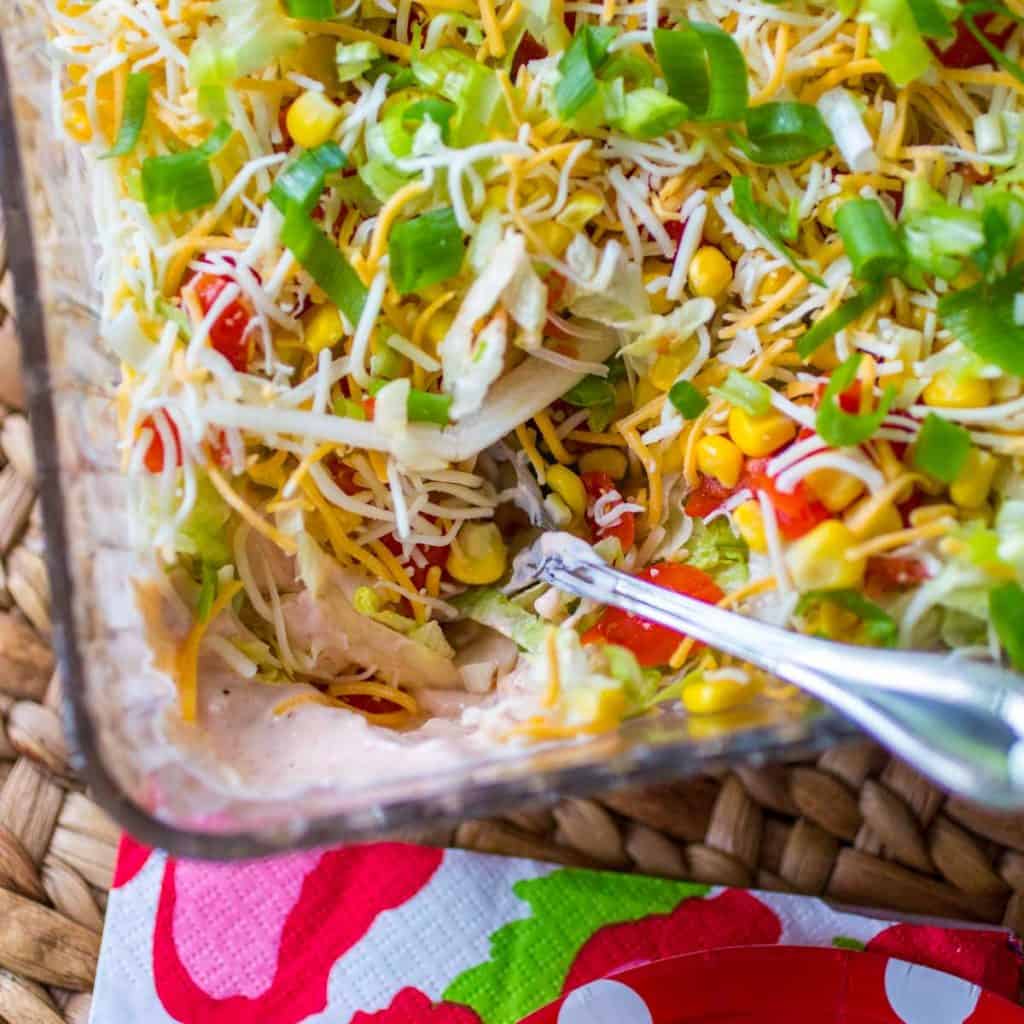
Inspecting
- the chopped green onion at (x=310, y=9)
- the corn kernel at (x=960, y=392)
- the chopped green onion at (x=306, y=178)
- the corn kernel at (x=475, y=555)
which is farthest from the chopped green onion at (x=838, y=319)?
the chopped green onion at (x=310, y=9)

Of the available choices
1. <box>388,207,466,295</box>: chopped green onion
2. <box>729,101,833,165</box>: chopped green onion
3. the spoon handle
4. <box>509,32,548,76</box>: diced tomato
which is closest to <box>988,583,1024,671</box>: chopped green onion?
the spoon handle

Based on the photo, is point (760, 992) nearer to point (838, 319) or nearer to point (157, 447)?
point (838, 319)

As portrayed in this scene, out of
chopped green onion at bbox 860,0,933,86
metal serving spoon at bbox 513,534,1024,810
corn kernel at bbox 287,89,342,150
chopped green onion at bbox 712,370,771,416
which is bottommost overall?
metal serving spoon at bbox 513,534,1024,810

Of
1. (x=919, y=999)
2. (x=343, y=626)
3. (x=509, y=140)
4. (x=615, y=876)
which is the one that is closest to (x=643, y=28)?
(x=509, y=140)

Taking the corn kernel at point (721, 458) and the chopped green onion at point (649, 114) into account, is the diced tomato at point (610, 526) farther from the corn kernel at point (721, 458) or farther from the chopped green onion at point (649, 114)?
the chopped green onion at point (649, 114)

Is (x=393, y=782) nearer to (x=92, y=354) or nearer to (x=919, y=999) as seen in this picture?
(x=92, y=354)

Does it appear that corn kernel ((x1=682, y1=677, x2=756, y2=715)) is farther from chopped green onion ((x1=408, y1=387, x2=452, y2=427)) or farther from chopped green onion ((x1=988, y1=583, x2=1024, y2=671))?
chopped green onion ((x1=408, y1=387, x2=452, y2=427))
